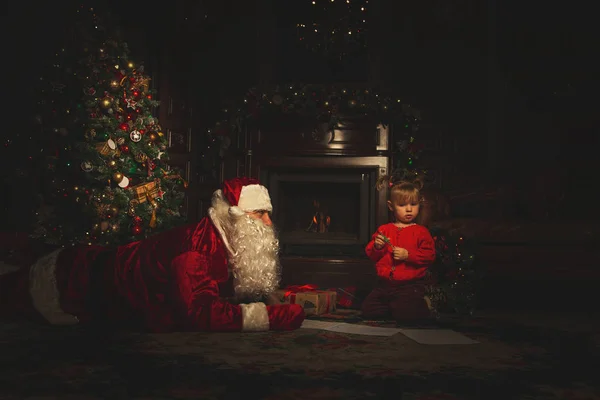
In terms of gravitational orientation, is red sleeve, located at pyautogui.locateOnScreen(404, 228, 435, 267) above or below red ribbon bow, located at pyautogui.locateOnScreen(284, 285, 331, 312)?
above

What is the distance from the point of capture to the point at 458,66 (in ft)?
22.1

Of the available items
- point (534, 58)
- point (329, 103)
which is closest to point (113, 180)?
point (329, 103)

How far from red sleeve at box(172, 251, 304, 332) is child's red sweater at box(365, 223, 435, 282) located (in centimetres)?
113

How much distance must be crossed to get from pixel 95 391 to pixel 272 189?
14.6ft

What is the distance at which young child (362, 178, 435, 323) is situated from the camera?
4238 millimetres

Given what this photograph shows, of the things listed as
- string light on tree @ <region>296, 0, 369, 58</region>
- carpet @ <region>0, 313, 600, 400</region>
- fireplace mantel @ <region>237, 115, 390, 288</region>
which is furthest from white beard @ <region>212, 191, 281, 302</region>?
string light on tree @ <region>296, 0, 369, 58</region>

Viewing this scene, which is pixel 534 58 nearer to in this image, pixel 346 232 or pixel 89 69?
pixel 346 232

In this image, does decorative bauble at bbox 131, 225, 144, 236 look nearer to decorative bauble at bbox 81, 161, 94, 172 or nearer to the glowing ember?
decorative bauble at bbox 81, 161, 94, 172

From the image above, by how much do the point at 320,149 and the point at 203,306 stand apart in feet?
11.0

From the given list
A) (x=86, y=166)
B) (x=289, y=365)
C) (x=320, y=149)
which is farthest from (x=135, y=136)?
(x=289, y=365)

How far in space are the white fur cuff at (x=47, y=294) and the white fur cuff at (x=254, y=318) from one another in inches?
39.2

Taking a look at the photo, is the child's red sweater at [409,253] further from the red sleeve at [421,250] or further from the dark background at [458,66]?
the dark background at [458,66]

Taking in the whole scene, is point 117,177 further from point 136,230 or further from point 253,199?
point 253,199

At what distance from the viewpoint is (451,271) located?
439 centimetres
